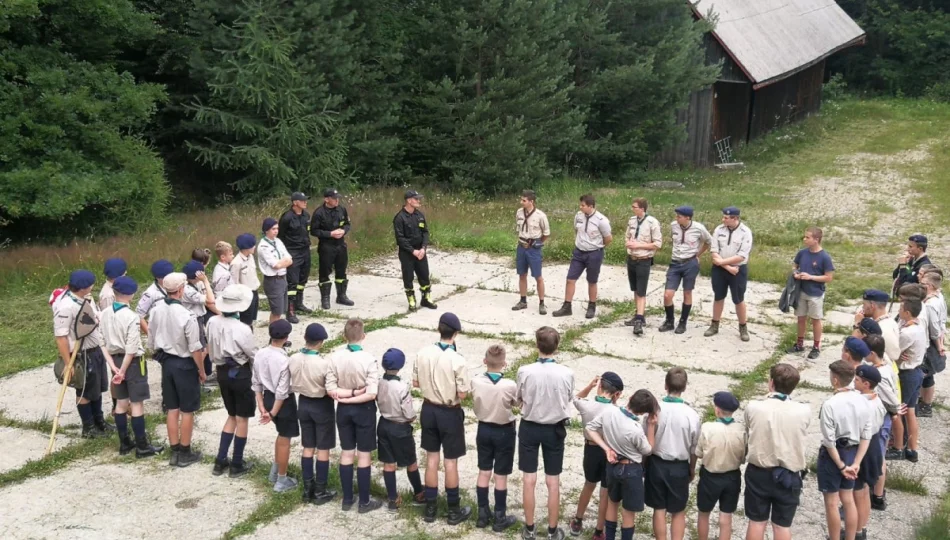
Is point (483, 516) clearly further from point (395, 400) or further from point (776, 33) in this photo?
Result: point (776, 33)

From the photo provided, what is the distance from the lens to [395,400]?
6.94m

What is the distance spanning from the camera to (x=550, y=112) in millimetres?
23891

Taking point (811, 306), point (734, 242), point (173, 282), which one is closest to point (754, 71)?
point (734, 242)

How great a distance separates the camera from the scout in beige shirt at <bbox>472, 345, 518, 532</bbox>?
6688mm

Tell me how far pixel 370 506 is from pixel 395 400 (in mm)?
984

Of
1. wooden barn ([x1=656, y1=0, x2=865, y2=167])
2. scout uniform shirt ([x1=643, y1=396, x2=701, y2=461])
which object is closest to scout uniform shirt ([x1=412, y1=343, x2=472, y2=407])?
scout uniform shirt ([x1=643, y1=396, x2=701, y2=461])

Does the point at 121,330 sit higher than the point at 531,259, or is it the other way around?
the point at 531,259

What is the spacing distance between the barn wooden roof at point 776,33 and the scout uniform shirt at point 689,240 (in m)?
16.4

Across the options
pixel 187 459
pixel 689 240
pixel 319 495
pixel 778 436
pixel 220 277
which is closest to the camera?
pixel 778 436

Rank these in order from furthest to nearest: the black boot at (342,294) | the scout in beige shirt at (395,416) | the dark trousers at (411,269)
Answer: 1. the black boot at (342,294)
2. the dark trousers at (411,269)
3. the scout in beige shirt at (395,416)

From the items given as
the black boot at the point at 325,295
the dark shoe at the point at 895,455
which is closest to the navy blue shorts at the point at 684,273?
the dark shoe at the point at 895,455

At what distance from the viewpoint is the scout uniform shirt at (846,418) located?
6.47 meters

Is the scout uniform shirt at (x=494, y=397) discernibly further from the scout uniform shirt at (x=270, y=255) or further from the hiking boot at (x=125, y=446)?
the scout uniform shirt at (x=270, y=255)

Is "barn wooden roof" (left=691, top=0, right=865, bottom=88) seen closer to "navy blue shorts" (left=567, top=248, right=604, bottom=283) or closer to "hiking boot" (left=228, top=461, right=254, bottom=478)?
"navy blue shorts" (left=567, top=248, right=604, bottom=283)
